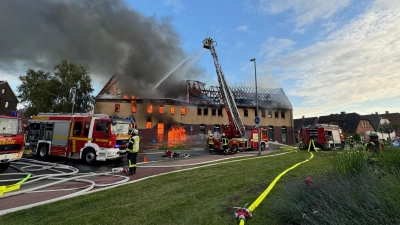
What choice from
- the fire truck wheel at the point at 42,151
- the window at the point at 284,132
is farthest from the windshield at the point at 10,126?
the window at the point at 284,132

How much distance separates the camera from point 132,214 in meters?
3.61

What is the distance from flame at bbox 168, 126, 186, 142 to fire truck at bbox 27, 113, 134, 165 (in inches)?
665

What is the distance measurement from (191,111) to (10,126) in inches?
905

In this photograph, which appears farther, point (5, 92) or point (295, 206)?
point (5, 92)

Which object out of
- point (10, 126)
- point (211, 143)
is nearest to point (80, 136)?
point (10, 126)

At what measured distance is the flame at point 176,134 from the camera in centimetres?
2871

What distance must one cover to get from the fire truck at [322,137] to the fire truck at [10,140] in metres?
19.0

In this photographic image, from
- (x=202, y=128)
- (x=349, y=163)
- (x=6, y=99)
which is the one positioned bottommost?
(x=349, y=163)

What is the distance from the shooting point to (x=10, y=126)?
26.6 ft

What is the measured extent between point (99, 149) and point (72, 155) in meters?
1.84

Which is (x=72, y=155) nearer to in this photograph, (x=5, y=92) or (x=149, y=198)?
(x=149, y=198)

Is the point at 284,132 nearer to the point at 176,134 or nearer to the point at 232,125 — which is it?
the point at 176,134

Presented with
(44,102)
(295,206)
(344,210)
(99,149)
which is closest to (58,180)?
(99,149)

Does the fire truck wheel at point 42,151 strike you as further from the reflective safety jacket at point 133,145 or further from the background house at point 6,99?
the background house at point 6,99
